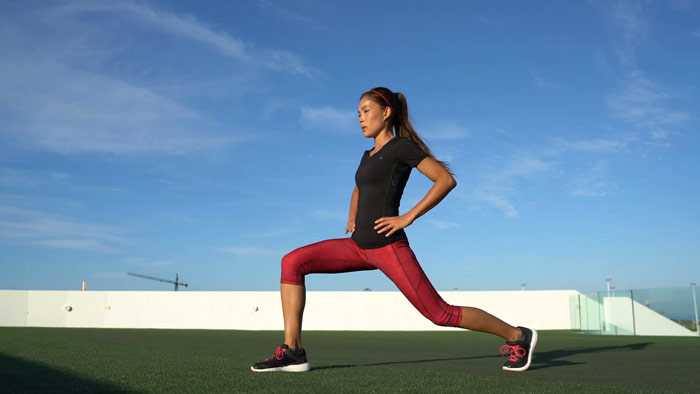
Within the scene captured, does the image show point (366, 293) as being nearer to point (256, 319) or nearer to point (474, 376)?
point (256, 319)

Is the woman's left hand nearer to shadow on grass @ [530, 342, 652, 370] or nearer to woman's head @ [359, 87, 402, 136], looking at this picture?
woman's head @ [359, 87, 402, 136]

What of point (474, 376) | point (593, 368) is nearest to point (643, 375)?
point (593, 368)

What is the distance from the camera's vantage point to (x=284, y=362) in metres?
3.69

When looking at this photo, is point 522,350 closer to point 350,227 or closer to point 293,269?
point 350,227

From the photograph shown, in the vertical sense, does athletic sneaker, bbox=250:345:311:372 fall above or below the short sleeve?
below

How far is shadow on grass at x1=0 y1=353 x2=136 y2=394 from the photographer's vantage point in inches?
112

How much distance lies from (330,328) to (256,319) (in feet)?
8.21

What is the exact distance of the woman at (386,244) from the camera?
11.3 ft

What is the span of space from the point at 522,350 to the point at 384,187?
1376 millimetres

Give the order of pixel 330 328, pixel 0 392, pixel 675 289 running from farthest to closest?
pixel 330 328 < pixel 675 289 < pixel 0 392

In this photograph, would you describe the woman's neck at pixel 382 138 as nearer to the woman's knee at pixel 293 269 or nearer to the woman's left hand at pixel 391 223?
the woman's left hand at pixel 391 223

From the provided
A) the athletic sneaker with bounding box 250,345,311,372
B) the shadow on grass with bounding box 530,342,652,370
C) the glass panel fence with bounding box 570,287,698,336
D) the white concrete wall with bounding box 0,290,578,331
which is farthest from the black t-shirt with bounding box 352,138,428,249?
the white concrete wall with bounding box 0,290,578,331

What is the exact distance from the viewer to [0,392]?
2730mm

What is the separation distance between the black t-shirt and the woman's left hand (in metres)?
0.05
